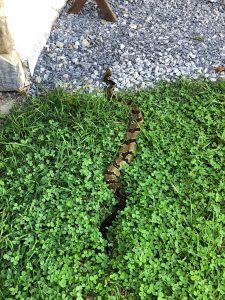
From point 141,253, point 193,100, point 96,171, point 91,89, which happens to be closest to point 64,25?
point 91,89

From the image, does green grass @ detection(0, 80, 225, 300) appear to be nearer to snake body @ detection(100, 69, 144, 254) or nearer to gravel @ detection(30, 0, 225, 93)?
snake body @ detection(100, 69, 144, 254)

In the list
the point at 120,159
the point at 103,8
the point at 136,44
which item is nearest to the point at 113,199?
the point at 120,159

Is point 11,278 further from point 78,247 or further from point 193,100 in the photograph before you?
point 193,100

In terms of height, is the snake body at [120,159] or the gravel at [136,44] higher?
the gravel at [136,44]

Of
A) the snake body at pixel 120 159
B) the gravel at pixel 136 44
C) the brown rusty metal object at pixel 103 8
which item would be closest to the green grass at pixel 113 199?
the snake body at pixel 120 159

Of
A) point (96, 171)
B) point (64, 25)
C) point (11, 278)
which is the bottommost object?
point (11, 278)

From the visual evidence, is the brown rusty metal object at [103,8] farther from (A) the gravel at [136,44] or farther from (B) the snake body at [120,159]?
(B) the snake body at [120,159]
